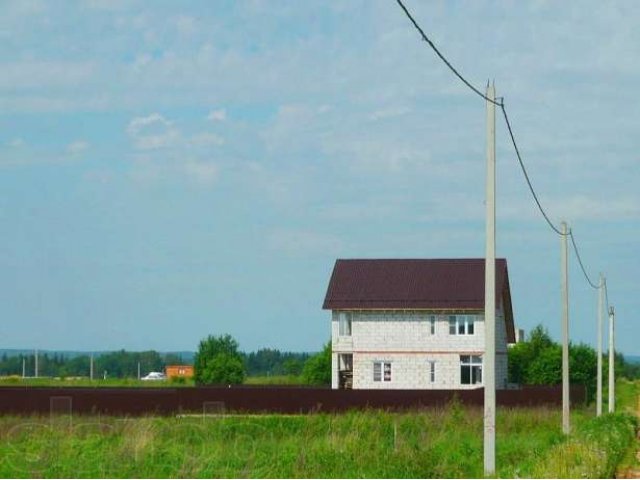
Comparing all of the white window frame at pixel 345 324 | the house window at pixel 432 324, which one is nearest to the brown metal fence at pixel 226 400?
the house window at pixel 432 324

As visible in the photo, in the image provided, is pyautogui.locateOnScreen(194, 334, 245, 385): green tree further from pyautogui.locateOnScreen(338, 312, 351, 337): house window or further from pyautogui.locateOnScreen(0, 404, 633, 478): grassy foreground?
pyautogui.locateOnScreen(0, 404, 633, 478): grassy foreground

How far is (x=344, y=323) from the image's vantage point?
196ft

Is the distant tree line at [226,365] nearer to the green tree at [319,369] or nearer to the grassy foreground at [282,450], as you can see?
the green tree at [319,369]

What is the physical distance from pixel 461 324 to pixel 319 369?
8.23m

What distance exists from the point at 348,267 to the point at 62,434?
127 ft

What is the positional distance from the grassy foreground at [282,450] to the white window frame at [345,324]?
94.5ft

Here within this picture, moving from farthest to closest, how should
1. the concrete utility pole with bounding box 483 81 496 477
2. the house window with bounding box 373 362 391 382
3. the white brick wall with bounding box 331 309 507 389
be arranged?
the house window with bounding box 373 362 391 382
the white brick wall with bounding box 331 309 507 389
the concrete utility pole with bounding box 483 81 496 477

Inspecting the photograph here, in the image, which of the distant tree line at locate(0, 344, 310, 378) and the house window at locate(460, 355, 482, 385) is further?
the distant tree line at locate(0, 344, 310, 378)

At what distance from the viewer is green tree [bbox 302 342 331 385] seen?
204 feet

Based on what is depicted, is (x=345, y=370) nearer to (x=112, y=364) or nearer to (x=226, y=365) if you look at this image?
(x=226, y=365)

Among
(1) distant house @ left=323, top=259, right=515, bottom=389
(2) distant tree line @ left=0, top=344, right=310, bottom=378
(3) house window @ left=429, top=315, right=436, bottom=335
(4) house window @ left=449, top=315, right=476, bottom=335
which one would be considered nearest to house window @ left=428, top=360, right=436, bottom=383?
(1) distant house @ left=323, top=259, right=515, bottom=389

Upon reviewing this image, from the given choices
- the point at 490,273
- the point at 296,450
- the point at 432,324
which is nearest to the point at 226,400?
the point at 432,324

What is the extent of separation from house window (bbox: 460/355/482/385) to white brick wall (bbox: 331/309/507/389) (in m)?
0.28

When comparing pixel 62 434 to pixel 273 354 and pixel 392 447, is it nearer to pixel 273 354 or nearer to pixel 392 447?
pixel 392 447
